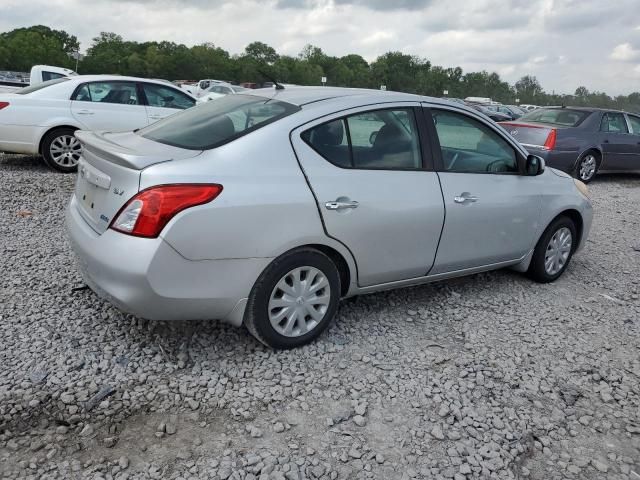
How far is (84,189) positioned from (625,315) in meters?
4.13

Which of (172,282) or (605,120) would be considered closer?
(172,282)

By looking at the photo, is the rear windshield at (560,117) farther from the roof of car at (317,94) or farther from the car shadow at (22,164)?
the car shadow at (22,164)

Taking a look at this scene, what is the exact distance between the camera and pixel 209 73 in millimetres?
86438

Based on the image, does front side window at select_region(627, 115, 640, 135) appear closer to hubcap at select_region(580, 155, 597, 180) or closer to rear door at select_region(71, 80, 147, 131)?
hubcap at select_region(580, 155, 597, 180)

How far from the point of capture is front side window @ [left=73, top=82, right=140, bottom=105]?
8625 mm

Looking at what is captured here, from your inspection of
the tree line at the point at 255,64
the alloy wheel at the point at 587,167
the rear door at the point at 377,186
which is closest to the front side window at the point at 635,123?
the alloy wheel at the point at 587,167

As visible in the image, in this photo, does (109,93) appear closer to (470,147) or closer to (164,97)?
(164,97)

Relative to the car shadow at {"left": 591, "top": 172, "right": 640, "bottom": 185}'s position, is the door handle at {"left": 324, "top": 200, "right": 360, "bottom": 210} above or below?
above

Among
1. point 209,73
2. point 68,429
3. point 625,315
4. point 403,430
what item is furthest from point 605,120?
point 209,73

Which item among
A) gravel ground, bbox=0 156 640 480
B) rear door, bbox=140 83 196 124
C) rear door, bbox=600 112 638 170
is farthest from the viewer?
rear door, bbox=600 112 638 170

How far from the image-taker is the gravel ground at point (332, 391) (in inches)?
102

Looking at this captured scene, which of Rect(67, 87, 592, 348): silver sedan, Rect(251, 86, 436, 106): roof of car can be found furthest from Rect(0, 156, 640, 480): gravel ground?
Rect(251, 86, 436, 106): roof of car

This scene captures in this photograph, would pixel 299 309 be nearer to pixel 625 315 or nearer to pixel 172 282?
pixel 172 282

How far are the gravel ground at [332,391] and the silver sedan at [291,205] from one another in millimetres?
351
